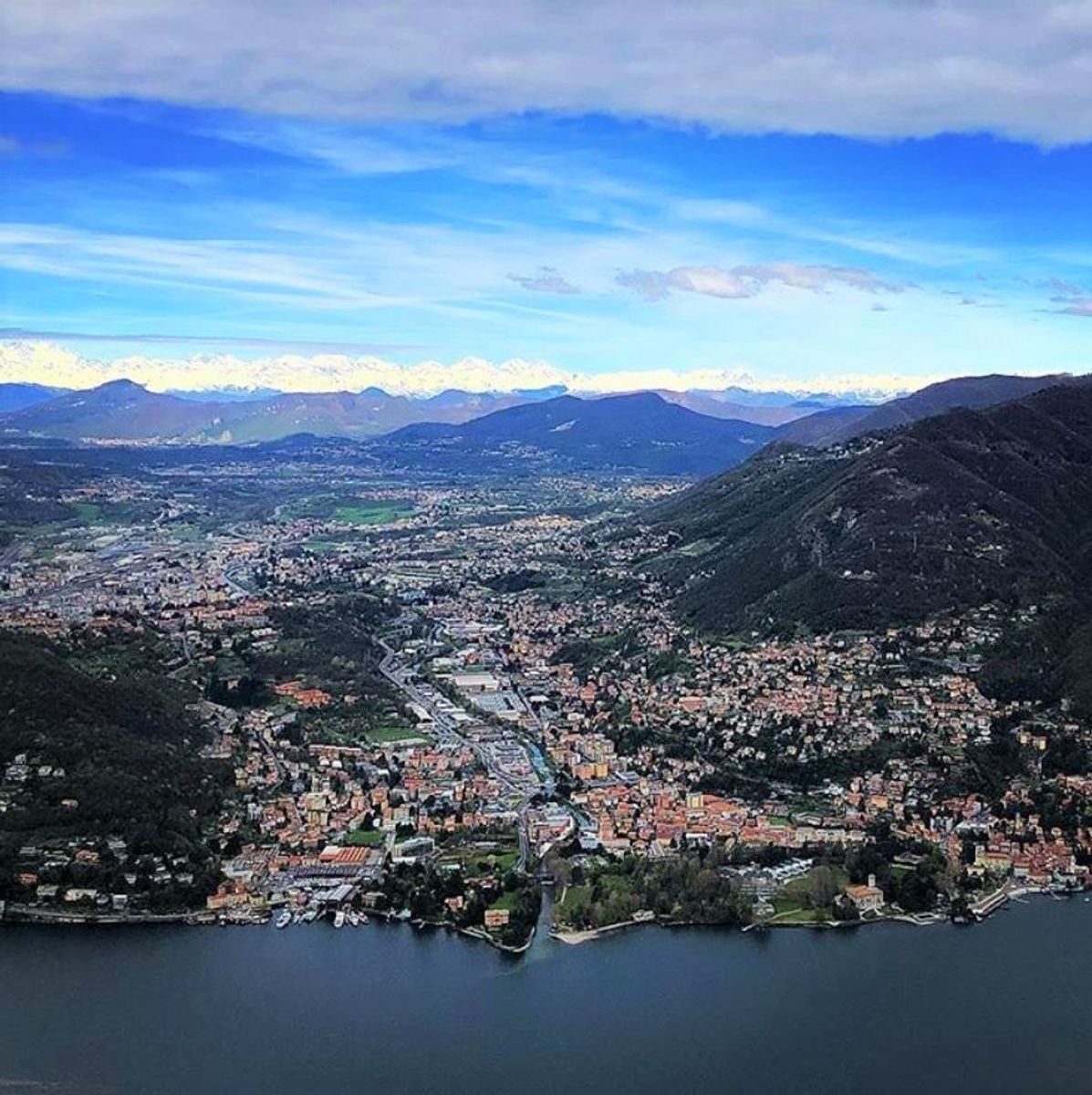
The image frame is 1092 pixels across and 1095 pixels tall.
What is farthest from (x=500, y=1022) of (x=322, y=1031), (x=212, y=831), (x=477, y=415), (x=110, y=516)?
(x=477, y=415)

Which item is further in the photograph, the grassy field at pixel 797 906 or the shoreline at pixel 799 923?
the grassy field at pixel 797 906

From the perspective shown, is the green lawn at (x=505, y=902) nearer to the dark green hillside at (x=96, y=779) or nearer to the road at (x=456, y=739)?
the road at (x=456, y=739)

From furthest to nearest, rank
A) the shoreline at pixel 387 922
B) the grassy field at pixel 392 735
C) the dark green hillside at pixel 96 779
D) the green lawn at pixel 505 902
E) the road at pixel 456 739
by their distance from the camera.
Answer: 1. the grassy field at pixel 392 735
2. the road at pixel 456 739
3. the dark green hillside at pixel 96 779
4. the green lawn at pixel 505 902
5. the shoreline at pixel 387 922

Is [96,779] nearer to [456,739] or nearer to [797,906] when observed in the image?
[456,739]

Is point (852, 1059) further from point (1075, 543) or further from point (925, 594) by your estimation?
point (1075, 543)

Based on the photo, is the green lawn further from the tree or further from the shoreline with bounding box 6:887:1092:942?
the tree

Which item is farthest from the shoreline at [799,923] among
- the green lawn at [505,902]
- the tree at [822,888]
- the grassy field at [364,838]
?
the grassy field at [364,838]
